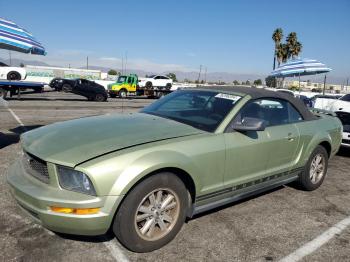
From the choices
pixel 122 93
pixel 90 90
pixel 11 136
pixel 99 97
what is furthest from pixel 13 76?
pixel 11 136

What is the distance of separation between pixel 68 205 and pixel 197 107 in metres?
2.17

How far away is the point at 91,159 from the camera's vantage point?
2.85m

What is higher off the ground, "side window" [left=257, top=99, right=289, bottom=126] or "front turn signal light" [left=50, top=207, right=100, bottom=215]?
"side window" [left=257, top=99, right=289, bottom=126]

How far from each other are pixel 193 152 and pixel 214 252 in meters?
0.97

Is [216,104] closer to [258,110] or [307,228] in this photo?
[258,110]

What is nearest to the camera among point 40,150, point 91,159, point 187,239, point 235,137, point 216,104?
point 91,159

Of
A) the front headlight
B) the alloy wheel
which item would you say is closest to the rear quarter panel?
the alloy wheel

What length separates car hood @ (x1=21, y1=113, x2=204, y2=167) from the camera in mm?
2965

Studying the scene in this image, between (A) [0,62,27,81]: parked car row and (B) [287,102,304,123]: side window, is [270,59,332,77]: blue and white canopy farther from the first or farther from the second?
(A) [0,62,27,81]: parked car row

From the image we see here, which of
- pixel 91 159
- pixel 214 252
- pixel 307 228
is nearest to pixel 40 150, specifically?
pixel 91 159

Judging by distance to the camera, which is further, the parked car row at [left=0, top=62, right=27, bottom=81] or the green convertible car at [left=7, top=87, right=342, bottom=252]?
the parked car row at [left=0, top=62, right=27, bottom=81]

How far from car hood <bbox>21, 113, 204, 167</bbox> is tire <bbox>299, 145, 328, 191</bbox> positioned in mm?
2198

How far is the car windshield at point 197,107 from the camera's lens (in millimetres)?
3877

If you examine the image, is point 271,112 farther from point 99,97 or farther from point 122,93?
point 122,93
